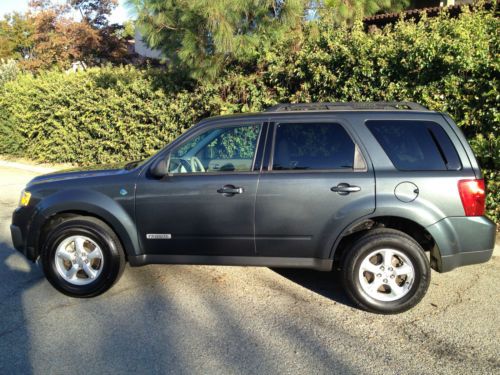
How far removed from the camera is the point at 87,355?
10.9ft

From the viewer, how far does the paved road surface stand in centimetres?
321

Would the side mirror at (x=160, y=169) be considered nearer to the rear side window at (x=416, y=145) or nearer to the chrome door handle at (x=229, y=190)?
the chrome door handle at (x=229, y=190)

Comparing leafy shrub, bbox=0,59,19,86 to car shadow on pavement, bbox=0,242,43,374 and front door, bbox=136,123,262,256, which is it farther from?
front door, bbox=136,123,262,256

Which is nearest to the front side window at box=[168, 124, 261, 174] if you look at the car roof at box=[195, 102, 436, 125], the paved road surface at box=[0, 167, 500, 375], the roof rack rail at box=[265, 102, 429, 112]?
the car roof at box=[195, 102, 436, 125]

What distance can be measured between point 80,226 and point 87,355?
1.30m

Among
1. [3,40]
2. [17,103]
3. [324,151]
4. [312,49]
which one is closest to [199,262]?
[324,151]

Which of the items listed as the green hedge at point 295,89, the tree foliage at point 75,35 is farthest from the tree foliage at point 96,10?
the green hedge at point 295,89

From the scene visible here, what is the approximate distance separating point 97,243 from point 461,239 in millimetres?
3228

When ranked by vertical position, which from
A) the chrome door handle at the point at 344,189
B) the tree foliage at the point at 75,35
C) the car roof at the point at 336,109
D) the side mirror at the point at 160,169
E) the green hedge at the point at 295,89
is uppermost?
the tree foliage at the point at 75,35

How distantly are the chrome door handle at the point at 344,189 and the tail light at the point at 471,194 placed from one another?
844mm

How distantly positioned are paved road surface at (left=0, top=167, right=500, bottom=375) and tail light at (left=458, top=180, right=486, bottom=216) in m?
0.93

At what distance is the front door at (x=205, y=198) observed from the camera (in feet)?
13.2

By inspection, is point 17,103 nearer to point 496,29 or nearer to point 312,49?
point 312,49

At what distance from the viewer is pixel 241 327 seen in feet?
12.2
